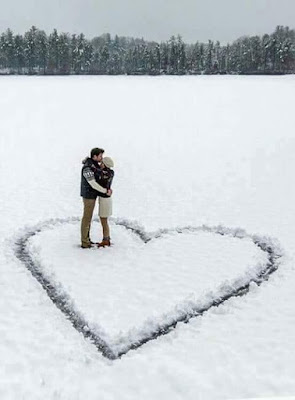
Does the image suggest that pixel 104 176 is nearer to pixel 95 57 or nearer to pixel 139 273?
pixel 139 273

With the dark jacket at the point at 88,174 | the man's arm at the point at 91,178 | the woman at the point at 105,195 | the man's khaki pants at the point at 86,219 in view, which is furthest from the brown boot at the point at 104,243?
the man's arm at the point at 91,178

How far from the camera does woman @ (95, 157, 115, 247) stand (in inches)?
539

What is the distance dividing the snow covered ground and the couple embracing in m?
1.00

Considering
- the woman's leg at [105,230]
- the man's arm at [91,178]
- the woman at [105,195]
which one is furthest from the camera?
the woman's leg at [105,230]

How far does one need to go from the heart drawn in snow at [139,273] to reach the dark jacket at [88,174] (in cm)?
172

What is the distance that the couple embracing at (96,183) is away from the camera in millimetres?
Result: 13484

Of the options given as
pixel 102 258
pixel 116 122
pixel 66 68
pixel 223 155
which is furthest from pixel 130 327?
pixel 66 68

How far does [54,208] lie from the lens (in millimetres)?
19984

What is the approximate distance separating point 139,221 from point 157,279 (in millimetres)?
5457

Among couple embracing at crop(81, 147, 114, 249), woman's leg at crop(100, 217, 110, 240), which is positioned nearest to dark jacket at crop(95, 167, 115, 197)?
couple embracing at crop(81, 147, 114, 249)

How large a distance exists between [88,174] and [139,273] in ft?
9.83

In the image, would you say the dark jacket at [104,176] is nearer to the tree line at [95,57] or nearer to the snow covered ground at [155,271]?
the snow covered ground at [155,271]

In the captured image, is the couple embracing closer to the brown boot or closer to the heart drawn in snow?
the brown boot

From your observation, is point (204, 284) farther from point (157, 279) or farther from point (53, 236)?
point (53, 236)
